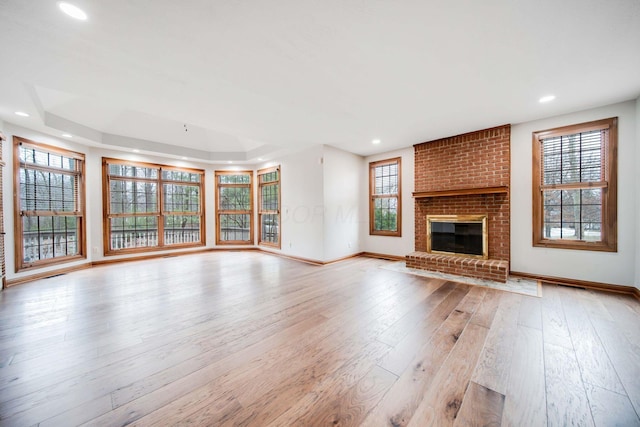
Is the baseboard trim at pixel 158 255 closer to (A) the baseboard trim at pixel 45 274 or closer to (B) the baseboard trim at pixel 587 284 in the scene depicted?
(A) the baseboard trim at pixel 45 274

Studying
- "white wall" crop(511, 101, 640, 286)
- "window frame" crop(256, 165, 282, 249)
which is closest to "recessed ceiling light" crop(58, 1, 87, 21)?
"window frame" crop(256, 165, 282, 249)

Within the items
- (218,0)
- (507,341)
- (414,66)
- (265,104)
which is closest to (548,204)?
(507,341)

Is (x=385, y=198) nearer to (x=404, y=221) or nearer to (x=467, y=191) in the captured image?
(x=404, y=221)

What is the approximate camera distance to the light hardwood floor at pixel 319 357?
1.36 m

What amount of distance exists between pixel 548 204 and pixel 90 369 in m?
5.85

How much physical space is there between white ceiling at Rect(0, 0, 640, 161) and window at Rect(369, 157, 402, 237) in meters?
1.82

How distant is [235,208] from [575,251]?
740 centimetres

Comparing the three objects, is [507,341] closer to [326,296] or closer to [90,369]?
[326,296]

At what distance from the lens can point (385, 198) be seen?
575 cm

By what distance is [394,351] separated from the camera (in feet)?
6.33

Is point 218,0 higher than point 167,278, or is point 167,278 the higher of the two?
point 218,0

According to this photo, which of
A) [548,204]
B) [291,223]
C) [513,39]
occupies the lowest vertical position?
[291,223]

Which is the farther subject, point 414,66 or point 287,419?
point 414,66

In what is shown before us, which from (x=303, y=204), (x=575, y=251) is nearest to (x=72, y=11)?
(x=303, y=204)
